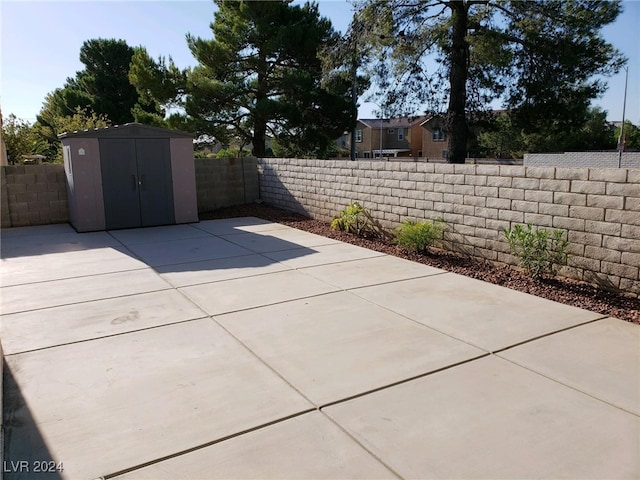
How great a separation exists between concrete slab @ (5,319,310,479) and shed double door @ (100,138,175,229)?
7.10 meters

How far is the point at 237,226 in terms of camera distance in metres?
11.4

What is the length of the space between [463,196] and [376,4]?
6.69m

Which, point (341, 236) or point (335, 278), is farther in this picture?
point (341, 236)

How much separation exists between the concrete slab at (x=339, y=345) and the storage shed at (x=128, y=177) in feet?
22.9

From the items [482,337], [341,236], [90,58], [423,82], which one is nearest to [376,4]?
[423,82]

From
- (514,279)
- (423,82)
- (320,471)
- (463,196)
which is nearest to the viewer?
(320,471)

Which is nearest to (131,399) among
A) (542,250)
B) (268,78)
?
(542,250)

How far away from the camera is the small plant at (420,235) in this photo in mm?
7987

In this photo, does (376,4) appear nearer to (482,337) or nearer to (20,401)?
(482,337)

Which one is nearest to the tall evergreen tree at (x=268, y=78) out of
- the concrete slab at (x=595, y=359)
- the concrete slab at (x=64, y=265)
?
the concrete slab at (x=64, y=265)

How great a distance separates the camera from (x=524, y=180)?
6.79 metres

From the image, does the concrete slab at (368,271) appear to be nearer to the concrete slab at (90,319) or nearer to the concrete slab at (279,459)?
the concrete slab at (90,319)

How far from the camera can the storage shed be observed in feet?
34.9

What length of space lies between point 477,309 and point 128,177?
8.60 m
